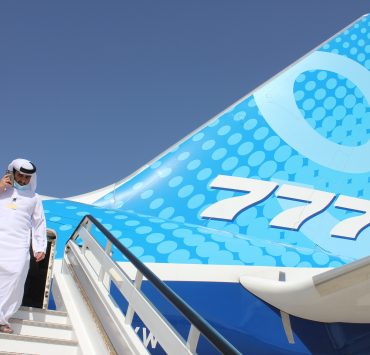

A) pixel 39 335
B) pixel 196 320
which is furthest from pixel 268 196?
pixel 196 320

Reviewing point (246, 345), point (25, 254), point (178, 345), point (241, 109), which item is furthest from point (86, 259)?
point (241, 109)

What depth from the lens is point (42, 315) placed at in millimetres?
4012

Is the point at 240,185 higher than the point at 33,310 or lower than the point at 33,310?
higher

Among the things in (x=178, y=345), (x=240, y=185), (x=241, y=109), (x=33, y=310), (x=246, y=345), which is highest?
(x=241, y=109)

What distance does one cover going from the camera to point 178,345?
268 cm

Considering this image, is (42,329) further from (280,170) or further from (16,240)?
(280,170)

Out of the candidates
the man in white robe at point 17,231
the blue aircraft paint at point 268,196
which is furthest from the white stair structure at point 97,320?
the blue aircraft paint at point 268,196

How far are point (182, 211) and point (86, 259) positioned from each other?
1.88 m

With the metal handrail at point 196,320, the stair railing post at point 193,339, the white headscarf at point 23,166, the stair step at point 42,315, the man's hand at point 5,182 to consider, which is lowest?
the stair step at point 42,315

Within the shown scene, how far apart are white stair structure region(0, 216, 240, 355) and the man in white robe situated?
9.4 inches

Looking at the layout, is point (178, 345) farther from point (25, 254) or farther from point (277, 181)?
point (277, 181)

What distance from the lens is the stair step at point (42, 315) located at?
3.98 metres

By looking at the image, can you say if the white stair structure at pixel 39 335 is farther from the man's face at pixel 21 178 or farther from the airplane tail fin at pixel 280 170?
the airplane tail fin at pixel 280 170

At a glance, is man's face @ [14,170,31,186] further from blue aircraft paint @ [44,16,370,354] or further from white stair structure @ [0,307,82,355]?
blue aircraft paint @ [44,16,370,354]
